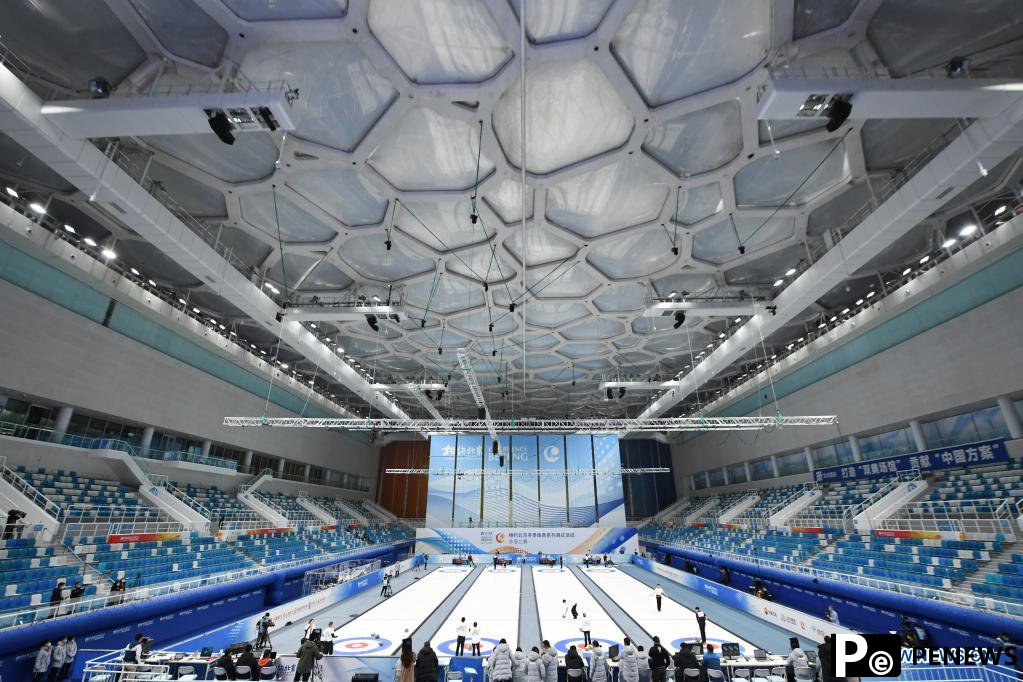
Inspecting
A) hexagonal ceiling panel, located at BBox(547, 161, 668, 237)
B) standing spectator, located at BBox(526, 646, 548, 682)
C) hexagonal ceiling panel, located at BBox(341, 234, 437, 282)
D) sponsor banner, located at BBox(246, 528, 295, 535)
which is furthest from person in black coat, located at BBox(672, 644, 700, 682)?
sponsor banner, located at BBox(246, 528, 295, 535)

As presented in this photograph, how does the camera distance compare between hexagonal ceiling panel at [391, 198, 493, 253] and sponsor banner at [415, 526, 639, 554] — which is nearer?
hexagonal ceiling panel at [391, 198, 493, 253]

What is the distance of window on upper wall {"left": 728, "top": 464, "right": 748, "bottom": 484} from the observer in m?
37.1

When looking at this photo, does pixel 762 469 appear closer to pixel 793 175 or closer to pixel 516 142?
pixel 793 175

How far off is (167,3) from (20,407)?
54.2ft

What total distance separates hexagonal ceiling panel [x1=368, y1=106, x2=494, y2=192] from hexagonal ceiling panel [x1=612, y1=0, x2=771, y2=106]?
12.8 feet

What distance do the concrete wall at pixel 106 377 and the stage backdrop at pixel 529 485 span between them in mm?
14964

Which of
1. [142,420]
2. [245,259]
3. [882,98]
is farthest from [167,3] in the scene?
[142,420]

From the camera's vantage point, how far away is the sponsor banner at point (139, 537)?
15.5 meters

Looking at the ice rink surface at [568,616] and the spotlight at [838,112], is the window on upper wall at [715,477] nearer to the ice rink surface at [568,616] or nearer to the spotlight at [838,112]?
the ice rink surface at [568,616]

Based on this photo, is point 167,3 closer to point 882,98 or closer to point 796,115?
point 796,115

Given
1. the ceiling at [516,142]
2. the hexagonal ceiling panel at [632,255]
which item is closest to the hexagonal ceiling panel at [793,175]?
the ceiling at [516,142]

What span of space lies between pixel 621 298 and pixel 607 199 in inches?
285

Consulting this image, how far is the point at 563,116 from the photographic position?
35.1 feet

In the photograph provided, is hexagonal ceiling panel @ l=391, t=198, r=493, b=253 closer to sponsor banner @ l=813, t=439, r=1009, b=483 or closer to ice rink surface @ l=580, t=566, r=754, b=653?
ice rink surface @ l=580, t=566, r=754, b=653
